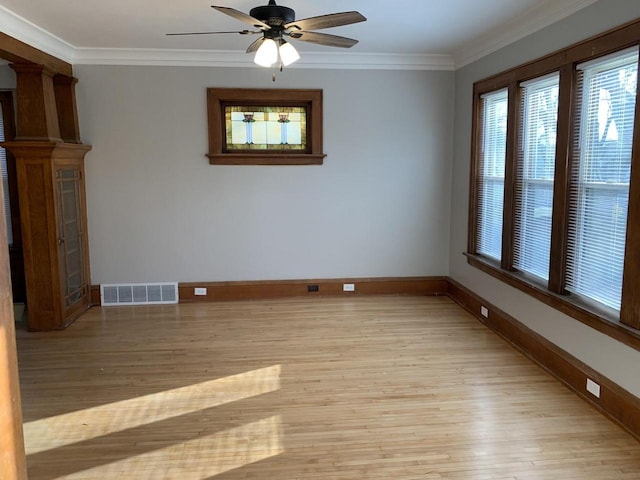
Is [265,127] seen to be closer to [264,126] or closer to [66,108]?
[264,126]

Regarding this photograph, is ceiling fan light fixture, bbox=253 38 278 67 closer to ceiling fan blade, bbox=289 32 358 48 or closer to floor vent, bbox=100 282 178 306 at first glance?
ceiling fan blade, bbox=289 32 358 48

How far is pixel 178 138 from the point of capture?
5512 mm

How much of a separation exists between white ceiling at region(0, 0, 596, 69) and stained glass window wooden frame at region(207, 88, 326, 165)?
38 centimetres

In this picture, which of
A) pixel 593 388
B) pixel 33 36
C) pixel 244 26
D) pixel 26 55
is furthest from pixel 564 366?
pixel 33 36

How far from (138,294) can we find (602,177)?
4.62 metres

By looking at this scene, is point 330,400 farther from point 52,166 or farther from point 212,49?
point 212,49

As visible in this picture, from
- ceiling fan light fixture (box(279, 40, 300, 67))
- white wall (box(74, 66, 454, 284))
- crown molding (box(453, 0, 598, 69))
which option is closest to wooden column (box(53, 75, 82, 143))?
white wall (box(74, 66, 454, 284))

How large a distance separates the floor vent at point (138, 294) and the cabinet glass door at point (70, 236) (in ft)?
0.89

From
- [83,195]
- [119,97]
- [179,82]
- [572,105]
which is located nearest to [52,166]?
[83,195]

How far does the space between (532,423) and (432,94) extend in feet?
12.6

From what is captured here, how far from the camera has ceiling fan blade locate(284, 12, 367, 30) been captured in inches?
116

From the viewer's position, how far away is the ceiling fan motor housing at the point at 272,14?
316cm

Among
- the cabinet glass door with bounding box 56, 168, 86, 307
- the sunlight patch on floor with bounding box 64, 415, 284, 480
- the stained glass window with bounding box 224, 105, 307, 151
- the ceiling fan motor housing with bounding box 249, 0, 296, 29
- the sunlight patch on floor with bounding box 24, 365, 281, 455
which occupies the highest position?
the ceiling fan motor housing with bounding box 249, 0, 296, 29

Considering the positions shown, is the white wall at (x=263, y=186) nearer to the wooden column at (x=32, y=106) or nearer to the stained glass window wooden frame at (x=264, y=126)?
the stained glass window wooden frame at (x=264, y=126)
